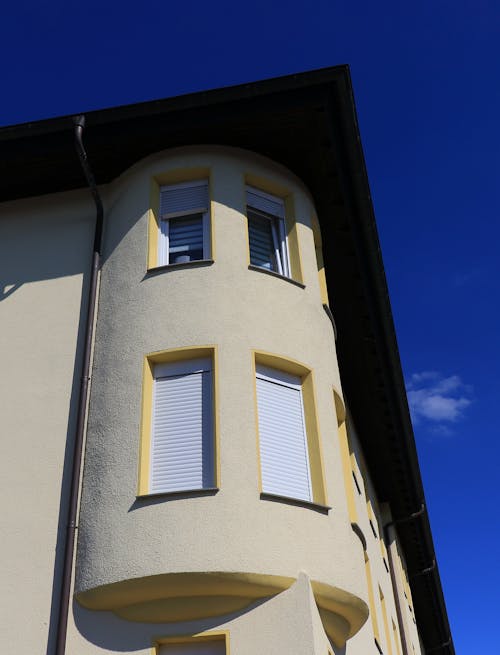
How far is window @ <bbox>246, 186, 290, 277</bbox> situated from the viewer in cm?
1185

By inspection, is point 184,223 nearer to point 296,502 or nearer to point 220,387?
point 220,387

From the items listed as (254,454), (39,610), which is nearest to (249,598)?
(254,454)

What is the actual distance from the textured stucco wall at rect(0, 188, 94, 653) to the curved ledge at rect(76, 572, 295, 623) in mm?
886

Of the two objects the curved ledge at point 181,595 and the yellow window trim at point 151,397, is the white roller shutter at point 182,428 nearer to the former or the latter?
the yellow window trim at point 151,397

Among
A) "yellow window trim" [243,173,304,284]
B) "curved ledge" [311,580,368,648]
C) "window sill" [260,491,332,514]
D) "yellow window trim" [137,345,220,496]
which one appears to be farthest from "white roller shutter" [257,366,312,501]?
"yellow window trim" [243,173,304,284]

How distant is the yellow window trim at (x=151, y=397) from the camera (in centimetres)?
894

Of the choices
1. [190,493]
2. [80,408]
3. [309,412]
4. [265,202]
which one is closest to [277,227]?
[265,202]

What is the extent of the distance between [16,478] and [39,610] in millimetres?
1776

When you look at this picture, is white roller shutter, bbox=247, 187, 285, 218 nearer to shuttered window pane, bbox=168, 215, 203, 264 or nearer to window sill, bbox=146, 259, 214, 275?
shuttered window pane, bbox=168, 215, 203, 264

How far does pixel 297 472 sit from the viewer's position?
9.63 metres

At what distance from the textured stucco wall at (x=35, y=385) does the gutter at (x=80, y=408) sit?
8.9 inches

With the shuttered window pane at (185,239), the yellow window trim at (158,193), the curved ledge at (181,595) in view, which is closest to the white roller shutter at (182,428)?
the curved ledge at (181,595)

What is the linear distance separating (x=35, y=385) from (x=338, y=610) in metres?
5.05

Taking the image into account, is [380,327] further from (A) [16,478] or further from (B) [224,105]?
(A) [16,478]
